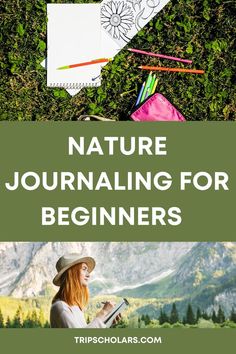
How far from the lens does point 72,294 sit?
3.88 m

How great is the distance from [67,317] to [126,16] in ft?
6.53

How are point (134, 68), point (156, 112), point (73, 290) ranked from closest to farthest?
point (73, 290), point (156, 112), point (134, 68)

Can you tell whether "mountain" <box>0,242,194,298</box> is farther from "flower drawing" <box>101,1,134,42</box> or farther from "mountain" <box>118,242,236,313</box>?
"flower drawing" <box>101,1,134,42</box>

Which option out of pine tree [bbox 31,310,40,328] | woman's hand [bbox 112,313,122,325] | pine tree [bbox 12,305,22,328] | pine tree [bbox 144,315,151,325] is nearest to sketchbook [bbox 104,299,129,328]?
woman's hand [bbox 112,313,122,325]

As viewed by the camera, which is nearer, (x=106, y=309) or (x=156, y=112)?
(x=106, y=309)

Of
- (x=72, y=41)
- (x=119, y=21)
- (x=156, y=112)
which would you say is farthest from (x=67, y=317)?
(x=119, y=21)

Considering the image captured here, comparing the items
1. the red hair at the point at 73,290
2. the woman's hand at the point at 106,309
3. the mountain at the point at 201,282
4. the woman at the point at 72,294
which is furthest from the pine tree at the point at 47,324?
the mountain at the point at 201,282

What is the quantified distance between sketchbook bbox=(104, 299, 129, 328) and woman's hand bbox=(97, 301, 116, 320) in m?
0.02

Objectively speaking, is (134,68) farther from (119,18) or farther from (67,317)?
(67,317)

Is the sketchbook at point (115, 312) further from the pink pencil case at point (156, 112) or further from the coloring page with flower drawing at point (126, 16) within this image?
the coloring page with flower drawing at point (126, 16)

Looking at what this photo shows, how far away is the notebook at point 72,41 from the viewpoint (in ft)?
14.4

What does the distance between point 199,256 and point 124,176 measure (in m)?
0.65

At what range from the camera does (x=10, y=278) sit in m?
3.99

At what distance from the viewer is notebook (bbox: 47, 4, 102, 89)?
438 centimetres
